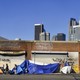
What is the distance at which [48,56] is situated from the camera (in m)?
51.5

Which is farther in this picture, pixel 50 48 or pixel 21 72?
pixel 50 48

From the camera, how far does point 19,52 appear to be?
51812mm

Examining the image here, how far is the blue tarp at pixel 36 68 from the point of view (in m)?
48.9

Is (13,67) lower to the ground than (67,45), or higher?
lower

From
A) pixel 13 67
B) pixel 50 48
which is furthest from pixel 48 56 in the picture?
pixel 13 67

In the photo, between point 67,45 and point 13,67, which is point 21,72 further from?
point 67,45

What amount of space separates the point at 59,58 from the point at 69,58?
4.93 feet

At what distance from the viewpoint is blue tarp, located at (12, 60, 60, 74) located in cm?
4891

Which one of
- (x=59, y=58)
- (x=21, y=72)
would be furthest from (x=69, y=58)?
(x=21, y=72)

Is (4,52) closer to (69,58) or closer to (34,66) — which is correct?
(34,66)

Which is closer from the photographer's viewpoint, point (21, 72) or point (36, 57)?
point (21, 72)

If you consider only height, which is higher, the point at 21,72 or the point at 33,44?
the point at 33,44

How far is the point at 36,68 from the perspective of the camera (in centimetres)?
4962

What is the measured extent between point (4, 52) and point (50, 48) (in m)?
7.03
